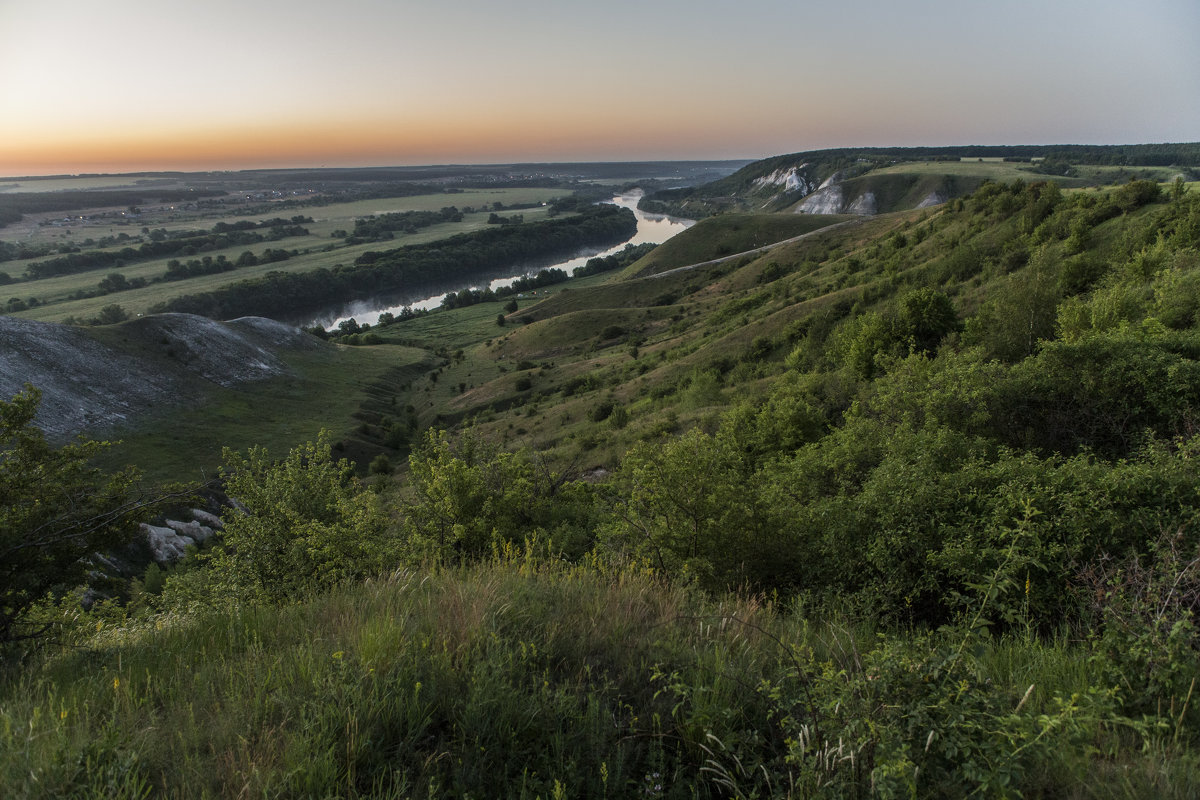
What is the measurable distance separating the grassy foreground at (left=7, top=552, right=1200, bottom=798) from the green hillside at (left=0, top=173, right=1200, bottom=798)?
0.02m

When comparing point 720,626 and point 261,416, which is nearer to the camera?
point 720,626

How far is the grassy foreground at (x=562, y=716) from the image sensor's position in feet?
9.16

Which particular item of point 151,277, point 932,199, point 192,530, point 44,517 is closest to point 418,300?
point 151,277

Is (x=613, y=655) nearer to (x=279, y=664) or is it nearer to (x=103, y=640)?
(x=279, y=664)

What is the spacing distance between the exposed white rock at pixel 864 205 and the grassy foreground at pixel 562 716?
513 feet

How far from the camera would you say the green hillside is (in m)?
2.93

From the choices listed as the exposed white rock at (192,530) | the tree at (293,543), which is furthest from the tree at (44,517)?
the exposed white rock at (192,530)

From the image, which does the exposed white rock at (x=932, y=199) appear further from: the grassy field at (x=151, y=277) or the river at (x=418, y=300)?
the grassy field at (x=151, y=277)

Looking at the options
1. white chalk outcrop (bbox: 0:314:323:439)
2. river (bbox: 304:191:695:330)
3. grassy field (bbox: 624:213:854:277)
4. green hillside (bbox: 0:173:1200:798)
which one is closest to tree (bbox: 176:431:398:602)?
green hillside (bbox: 0:173:1200:798)

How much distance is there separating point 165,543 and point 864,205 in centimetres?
15554

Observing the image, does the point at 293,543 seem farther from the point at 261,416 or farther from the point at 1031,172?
the point at 1031,172

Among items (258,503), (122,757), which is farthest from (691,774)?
(258,503)

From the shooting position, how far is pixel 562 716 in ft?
11.2

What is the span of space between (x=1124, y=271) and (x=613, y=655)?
83.2ft
